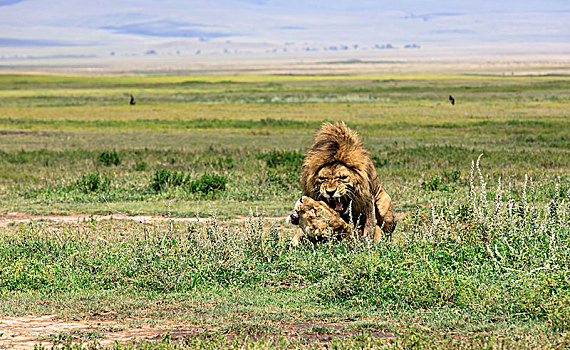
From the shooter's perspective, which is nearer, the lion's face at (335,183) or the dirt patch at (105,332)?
the dirt patch at (105,332)

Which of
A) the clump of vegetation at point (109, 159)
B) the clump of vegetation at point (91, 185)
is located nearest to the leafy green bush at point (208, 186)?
the clump of vegetation at point (91, 185)

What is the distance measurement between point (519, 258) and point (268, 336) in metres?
2.82

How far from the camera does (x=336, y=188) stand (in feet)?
26.8

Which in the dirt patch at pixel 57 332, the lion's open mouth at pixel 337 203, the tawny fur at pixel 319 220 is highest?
the lion's open mouth at pixel 337 203

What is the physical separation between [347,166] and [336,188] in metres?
0.28

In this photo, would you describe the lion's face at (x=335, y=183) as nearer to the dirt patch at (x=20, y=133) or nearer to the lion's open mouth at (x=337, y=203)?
the lion's open mouth at (x=337, y=203)

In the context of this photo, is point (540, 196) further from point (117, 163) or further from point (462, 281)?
point (117, 163)

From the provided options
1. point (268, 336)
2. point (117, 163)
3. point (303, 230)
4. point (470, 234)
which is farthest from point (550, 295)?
point (117, 163)

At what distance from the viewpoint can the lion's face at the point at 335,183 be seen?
8172 mm

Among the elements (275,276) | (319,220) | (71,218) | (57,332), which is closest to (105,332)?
(57,332)

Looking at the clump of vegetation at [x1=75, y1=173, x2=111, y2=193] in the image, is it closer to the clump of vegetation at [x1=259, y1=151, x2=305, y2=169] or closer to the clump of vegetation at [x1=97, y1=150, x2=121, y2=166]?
the clump of vegetation at [x1=97, y1=150, x2=121, y2=166]

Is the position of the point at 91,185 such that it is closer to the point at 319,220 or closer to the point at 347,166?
the point at 319,220

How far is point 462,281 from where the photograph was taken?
22.6 ft

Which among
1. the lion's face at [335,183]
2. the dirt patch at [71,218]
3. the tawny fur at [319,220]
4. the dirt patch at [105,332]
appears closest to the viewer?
the dirt patch at [105,332]
